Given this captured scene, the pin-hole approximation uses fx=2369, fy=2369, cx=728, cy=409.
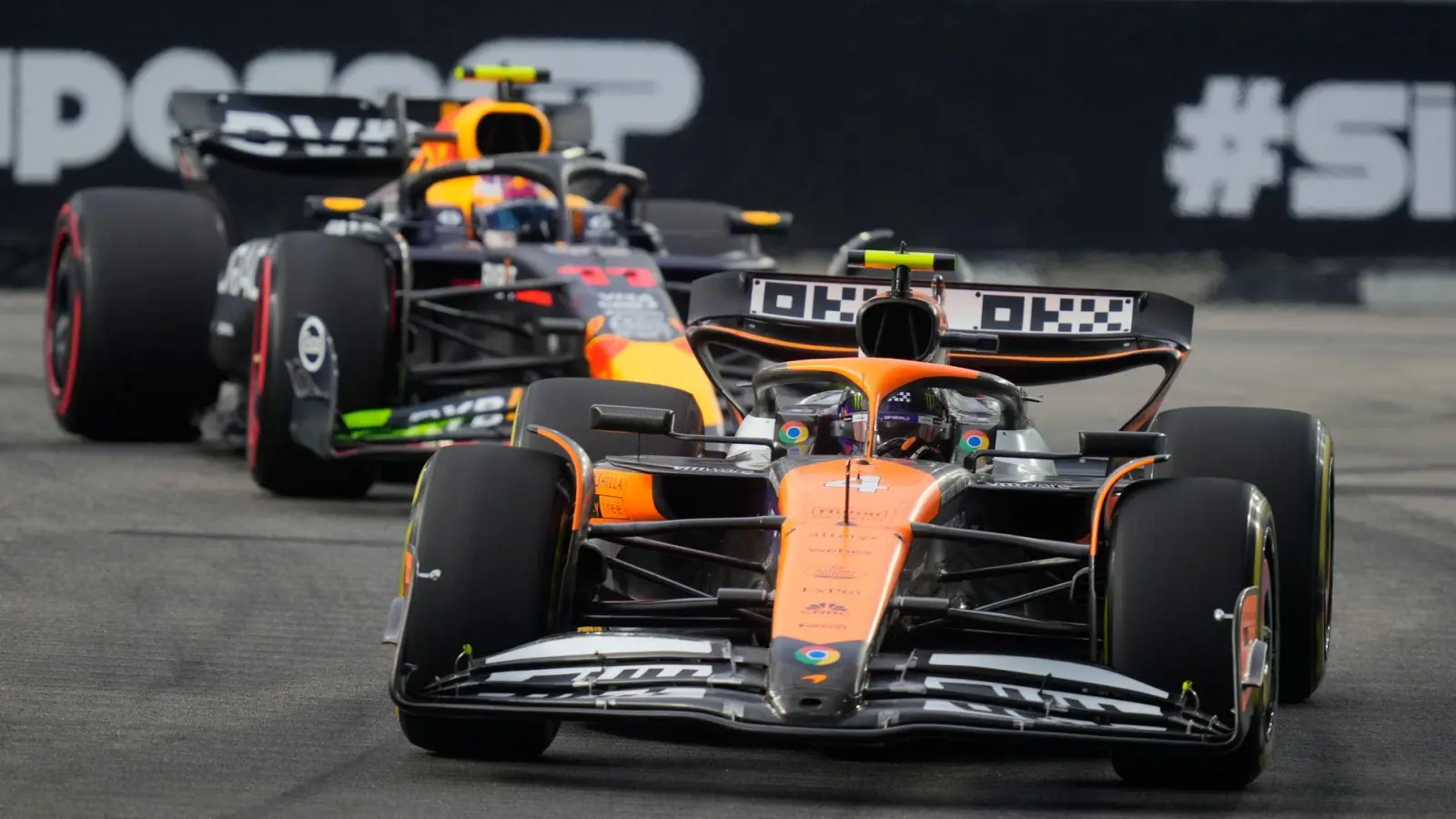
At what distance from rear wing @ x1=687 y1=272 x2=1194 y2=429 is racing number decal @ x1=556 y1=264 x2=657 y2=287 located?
3.69 meters

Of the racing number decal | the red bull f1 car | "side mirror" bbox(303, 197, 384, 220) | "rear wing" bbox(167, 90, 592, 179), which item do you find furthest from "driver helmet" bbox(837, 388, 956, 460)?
"rear wing" bbox(167, 90, 592, 179)

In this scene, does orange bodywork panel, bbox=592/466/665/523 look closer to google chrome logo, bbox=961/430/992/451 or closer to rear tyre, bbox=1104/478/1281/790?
google chrome logo, bbox=961/430/992/451

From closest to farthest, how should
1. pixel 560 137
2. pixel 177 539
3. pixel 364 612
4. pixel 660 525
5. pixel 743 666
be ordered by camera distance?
pixel 743 666, pixel 660 525, pixel 364 612, pixel 177 539, pixel 560 137

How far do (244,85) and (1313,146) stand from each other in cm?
1044

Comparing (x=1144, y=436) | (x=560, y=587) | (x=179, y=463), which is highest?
(x=1144, y=436)

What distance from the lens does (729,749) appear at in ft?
20.0

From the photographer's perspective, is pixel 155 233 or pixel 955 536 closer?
pixel 955 536

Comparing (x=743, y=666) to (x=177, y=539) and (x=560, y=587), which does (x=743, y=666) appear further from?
(x=177, y=539)

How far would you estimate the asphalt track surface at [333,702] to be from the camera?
5516 millimetres

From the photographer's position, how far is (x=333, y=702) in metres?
6.65

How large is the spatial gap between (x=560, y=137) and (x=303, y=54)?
910 cm

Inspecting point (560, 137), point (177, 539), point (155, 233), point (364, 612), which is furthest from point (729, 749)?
point (560, 137)

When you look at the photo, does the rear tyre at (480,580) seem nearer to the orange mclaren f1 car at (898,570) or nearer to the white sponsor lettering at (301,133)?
the orange mclaren f1 car at (898,570)

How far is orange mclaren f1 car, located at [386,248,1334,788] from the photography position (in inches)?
213
